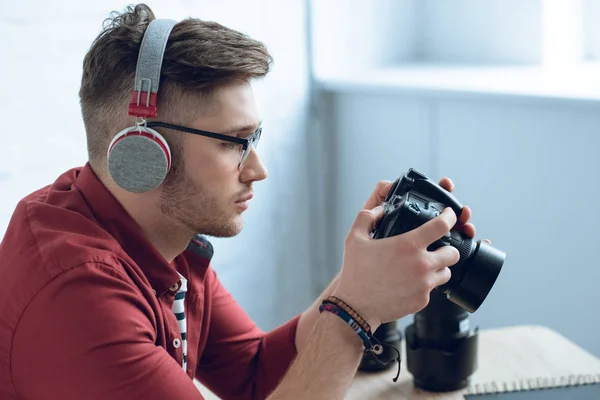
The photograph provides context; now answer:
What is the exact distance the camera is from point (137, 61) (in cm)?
124

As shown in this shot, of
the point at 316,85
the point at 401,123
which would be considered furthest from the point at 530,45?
the point at 316,85

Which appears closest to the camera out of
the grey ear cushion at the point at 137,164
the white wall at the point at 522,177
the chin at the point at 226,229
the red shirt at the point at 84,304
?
the red shirt at the point at 84,304

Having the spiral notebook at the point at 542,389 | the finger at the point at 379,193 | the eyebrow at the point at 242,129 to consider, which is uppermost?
the eyebrow at the point at 242,129

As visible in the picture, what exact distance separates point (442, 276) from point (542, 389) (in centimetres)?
37

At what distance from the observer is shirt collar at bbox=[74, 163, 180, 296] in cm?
127

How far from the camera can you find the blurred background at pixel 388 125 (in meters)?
2.01

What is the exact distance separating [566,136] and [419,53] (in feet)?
3.30

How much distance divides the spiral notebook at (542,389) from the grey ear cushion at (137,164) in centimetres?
61

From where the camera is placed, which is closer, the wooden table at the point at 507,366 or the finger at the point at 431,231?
the finger at the point at 431,231

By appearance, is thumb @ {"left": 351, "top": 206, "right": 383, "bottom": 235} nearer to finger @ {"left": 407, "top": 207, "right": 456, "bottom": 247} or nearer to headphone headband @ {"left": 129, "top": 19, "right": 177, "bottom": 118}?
finger @ {"left": 407, "top": 207, "right": 456, "bottom": 247}

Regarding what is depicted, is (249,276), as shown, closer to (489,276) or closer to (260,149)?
(260,149)

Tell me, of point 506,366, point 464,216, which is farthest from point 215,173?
point 506,366

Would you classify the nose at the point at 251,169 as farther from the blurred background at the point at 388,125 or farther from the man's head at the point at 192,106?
the blurred background at the point at 388,125

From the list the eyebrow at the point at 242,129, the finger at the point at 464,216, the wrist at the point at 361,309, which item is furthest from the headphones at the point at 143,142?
the finger at the point at 464,216
